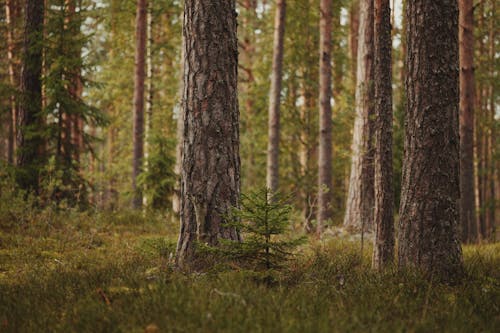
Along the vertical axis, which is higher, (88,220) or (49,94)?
(49,94)

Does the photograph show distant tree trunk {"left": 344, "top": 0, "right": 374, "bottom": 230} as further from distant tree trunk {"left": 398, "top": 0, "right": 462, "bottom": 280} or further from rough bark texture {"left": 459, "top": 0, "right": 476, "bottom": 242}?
distant tree trunk {"left": 398, "top": 0, "right": 462, "bottom": 280}

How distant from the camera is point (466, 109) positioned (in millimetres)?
11539

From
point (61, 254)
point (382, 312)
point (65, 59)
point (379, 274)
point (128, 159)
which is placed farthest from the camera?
point (128, 159)

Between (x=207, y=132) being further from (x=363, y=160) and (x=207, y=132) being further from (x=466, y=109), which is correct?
(x=466, y=109)

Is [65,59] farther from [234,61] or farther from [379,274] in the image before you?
[379,274]

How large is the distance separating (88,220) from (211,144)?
6.23 m

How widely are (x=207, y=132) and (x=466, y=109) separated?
30.0 ft

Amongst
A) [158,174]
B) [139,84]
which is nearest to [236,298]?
[158,174]

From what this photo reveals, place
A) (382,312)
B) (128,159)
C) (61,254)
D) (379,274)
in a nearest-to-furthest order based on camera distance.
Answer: (382,312), (379,274), (61,254), (128,159)

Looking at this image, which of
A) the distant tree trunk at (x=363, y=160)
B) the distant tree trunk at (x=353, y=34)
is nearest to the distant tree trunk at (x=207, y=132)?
the distant tree trunk at (x=363, y=160)

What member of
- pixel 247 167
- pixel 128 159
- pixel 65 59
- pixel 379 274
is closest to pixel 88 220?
pixel 65 59

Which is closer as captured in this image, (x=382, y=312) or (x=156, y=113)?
(x=382, y=312)

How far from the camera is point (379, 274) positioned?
192 inches

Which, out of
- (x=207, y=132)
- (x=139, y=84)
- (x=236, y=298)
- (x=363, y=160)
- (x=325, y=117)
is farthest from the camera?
(x=139, y=84)
